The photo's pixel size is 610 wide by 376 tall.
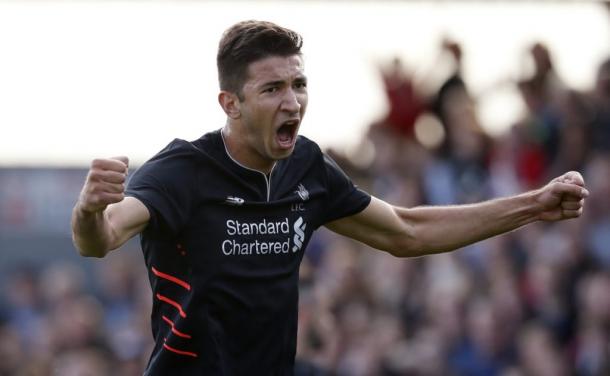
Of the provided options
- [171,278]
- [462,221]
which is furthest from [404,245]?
[171,278]

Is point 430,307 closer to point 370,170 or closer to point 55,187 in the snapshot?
point 370,170

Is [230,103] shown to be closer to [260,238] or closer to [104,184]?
[260,238]

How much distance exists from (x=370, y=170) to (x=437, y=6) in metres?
1.83

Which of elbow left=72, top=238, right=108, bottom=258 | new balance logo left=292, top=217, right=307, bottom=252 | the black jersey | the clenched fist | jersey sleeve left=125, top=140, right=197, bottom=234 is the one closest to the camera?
elbow left=72, top=238, right=108, bottom=258

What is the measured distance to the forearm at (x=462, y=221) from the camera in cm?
753

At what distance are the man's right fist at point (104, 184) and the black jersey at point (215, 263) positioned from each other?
22.3 inches

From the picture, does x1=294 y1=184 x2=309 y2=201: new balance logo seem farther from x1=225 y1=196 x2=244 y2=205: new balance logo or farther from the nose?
the nose

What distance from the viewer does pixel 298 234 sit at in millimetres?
7180

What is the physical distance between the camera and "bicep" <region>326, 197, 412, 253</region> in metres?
7.60

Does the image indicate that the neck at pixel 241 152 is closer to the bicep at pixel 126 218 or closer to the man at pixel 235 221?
the man at pixel 235 221

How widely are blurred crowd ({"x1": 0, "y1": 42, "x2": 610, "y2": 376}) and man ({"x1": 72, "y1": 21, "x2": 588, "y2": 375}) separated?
3.23 metres

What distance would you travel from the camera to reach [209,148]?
7051 mm

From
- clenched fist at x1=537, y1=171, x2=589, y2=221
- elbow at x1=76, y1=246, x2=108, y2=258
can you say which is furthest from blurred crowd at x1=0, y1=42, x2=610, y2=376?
elbow at x1=76, y1=246, x2=108, y2=258

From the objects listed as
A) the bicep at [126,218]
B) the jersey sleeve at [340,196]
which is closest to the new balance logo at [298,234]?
the jersey sleeve at [340,196]
